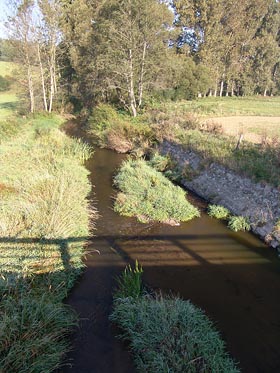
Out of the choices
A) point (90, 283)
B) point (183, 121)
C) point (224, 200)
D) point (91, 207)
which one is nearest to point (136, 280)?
point (90, 283)

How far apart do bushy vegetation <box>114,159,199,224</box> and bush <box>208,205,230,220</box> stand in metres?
0.58

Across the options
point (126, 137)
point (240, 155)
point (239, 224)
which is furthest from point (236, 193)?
point (126, 137)

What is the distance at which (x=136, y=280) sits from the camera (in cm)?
681

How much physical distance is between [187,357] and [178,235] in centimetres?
497

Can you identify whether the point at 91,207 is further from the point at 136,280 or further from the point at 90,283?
the point at 136,280

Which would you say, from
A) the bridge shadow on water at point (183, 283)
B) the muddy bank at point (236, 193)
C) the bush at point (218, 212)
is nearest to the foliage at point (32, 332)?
the bridge shadow on water at point (183, 283)

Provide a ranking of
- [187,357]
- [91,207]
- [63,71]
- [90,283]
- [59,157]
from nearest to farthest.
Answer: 1. [187,357]
2. [90,283]
3. [91,207]
4. [59,157]
5. [63,71]

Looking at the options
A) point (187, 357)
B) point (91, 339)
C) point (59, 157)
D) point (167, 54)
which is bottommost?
point (91, 339)

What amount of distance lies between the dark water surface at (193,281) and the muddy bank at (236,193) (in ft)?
2.20

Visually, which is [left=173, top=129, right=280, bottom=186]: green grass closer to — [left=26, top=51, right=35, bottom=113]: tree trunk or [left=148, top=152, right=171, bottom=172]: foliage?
[left=148, top=152, right=171, bottom=172]: foliage

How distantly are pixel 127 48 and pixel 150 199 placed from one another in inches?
705

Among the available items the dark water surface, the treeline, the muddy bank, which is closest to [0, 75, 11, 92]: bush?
the treeline

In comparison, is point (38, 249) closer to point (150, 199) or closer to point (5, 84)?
point (150, 199)

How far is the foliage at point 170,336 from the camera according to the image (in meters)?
5.13
